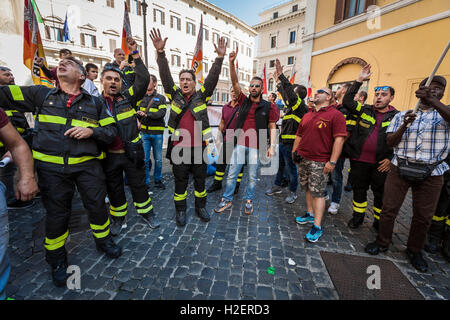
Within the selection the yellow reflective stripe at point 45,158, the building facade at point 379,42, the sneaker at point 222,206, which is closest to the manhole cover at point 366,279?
the sneaker at point 222,206

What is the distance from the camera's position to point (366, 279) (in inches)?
90.6

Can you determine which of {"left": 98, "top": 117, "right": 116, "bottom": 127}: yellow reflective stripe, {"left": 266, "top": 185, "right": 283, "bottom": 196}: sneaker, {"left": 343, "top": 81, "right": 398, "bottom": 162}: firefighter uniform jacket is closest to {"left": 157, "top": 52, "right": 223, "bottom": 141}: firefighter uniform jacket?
{"left": 98, "top": 117, "right": 116, "bottom": 127}: yellow reflective stripe

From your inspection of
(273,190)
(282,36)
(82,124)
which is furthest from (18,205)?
(282,36)

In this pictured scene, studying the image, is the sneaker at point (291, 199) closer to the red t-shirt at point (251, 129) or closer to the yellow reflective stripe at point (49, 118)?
the red t-shirt at point (251, 129)

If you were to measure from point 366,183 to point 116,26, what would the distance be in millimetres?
31382

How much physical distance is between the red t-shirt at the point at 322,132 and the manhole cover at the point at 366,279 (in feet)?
4.52

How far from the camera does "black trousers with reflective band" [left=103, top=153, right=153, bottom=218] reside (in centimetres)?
282

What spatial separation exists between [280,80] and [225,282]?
3.21 m

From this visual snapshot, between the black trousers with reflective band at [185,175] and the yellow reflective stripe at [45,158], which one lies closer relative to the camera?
the yellow reflective stripe at [45,158]

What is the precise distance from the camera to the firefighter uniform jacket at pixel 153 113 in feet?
14.1

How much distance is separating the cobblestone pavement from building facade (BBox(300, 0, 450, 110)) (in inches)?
303

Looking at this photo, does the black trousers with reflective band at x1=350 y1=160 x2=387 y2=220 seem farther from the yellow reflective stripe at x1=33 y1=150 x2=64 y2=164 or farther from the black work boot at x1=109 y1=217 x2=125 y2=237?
the yellow reflective stripe at x1=33 y1=150 x2=64 y2=164
